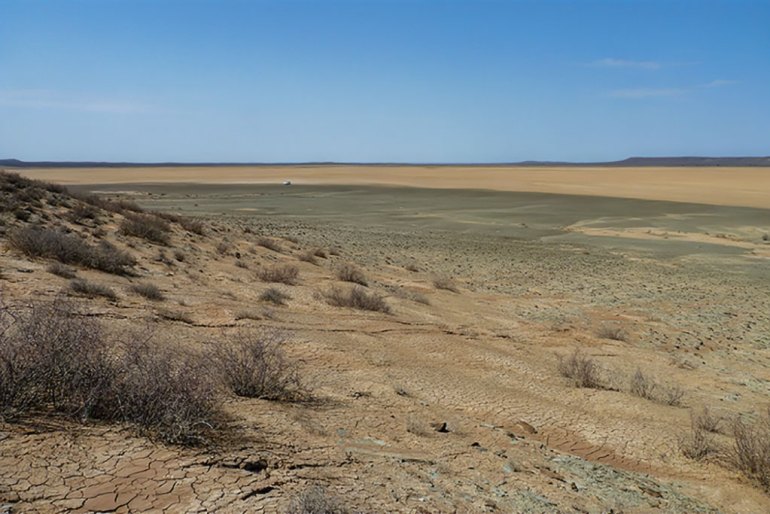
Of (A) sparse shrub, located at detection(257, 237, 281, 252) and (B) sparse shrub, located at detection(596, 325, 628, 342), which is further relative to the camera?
(A) sparse shrub, located at detection(257, 237, 281, 252)

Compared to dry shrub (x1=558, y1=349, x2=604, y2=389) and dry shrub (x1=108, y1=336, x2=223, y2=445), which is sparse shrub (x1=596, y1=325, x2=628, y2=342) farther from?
dry shrub (x1=108, y1=336, x2=223, y2=445)

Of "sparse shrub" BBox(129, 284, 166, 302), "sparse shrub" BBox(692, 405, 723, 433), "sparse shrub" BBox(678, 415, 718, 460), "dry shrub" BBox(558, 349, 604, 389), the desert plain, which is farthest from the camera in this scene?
"sparse shrub" BBox(129, 284, 166, 302)

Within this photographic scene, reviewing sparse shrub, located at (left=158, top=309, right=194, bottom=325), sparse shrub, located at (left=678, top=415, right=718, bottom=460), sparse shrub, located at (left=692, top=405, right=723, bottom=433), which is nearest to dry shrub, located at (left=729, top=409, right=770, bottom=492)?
sparse shrub, located at (left=678, top=415, right=718, bottom=460)

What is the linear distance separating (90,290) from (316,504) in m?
7.05

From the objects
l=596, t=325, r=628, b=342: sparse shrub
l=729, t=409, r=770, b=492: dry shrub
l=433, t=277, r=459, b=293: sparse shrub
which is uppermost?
l=729, t=409, r=770, b=492: dry shrub

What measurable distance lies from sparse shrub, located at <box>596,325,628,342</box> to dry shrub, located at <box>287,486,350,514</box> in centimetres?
883

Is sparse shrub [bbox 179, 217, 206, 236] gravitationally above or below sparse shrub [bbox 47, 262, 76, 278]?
below

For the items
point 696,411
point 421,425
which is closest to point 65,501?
point 421,425

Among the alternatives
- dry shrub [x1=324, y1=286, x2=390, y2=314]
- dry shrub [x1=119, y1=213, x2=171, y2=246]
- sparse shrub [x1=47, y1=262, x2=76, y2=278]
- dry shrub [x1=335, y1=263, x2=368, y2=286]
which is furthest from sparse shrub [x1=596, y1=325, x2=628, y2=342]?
dry shrub [x1=119, y1=213, x2=171, y2=246]

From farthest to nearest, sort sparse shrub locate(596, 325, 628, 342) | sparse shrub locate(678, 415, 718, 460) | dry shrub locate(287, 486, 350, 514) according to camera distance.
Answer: sparse shrub locate(596, 325, 628, 342) → sparse shrub locate(678, 415, 718, 460) → dry shrub locate(287, 486, 350, 514)

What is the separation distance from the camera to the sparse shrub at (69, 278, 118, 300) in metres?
→ 8.88

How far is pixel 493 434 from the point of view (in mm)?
5707

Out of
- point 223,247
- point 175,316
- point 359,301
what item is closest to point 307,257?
point 223,247

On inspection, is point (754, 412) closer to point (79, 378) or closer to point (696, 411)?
point (696, 411)
